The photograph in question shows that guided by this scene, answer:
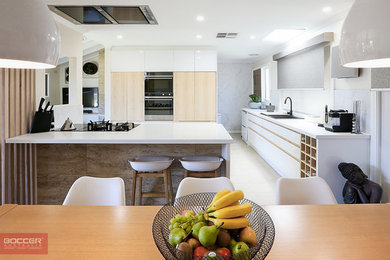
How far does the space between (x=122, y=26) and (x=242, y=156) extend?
3668 millimetres

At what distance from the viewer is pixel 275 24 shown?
193 inches

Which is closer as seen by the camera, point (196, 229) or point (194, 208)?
point (196, 229)

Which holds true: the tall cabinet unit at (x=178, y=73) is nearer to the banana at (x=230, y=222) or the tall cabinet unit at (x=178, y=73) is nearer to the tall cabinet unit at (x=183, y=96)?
the tall cabinet unit at (x=183, y=96)

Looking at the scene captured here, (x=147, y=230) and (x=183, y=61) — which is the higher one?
(x=183, y=61)

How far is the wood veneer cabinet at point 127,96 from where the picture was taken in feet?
22.7

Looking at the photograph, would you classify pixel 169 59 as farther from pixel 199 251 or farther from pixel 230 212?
pixel 199 251

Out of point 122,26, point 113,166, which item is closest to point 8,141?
point 113,166

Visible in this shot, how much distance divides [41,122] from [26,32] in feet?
9.56

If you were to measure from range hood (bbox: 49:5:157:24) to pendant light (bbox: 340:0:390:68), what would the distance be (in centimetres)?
323

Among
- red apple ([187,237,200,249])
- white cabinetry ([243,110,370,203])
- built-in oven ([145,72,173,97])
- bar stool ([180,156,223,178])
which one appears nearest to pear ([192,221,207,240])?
red apple ([187,237,200,249])

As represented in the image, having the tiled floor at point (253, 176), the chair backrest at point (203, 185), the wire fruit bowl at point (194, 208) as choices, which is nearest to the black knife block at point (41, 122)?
the chair backrest at point (203, 185)

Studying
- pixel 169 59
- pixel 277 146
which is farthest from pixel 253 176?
pixel 169 59

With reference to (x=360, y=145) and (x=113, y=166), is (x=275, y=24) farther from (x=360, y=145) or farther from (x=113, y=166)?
(x=113, y=166)

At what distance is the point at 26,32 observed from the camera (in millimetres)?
993
